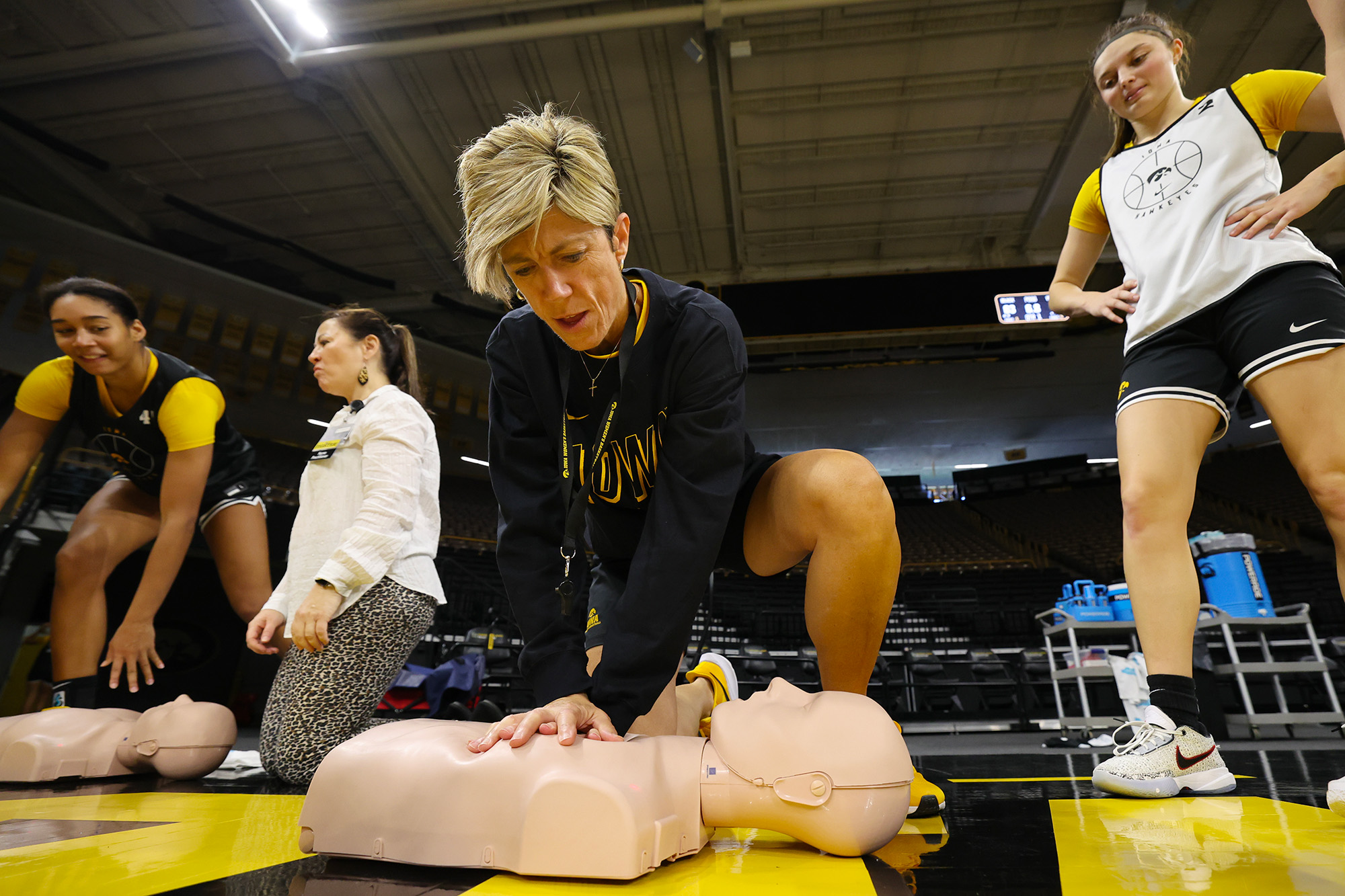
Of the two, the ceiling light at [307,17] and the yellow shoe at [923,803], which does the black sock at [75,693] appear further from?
the ceiling light at [307,17]

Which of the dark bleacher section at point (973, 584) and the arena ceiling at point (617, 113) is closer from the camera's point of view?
the arena ceiling at point (617, 113)

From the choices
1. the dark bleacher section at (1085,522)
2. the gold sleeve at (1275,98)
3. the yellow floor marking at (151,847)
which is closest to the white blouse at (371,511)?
the yellow floor marking at (151,847)

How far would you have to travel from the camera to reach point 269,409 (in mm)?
8773

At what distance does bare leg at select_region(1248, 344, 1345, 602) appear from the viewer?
102 cm

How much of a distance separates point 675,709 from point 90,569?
2135 millimetres

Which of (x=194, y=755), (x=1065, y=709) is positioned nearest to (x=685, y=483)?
(x=194, y=755)

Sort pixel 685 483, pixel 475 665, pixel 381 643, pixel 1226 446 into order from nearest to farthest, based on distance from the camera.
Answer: pixel 685 483 < pixel 381 643 < pixel 475 665 < pixel 1226 446

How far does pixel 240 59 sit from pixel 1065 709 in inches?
360

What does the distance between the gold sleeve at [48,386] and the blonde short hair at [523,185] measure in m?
2.09

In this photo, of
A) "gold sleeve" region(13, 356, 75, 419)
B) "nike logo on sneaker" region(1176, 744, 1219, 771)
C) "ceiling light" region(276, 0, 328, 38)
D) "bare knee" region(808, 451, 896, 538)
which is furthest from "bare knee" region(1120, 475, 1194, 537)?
"ceiling light" region(276, 0, 328, 38)

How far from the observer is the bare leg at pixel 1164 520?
1136mm

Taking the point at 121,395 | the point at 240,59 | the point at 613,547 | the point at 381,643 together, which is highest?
the point at 240,59

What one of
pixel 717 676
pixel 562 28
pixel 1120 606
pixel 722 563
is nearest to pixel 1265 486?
pixel 1120 606

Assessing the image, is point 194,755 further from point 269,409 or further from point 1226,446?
point 1226,446
